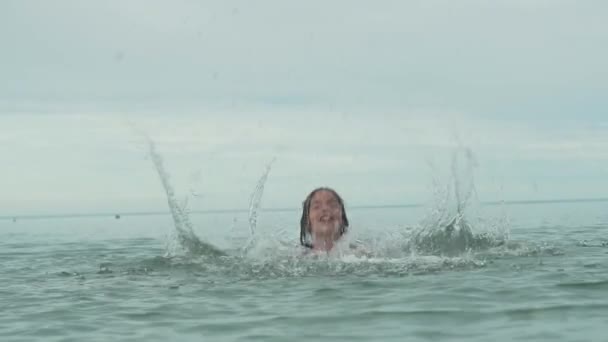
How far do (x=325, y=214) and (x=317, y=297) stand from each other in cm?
472

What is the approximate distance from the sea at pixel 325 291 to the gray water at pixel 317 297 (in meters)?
0.02

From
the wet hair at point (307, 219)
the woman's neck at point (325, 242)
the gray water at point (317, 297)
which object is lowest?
the gray water at point (317, 297)

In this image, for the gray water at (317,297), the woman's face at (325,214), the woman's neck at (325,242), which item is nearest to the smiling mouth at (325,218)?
the woman's face at (325,214)

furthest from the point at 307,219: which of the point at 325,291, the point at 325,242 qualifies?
the point at 325,291

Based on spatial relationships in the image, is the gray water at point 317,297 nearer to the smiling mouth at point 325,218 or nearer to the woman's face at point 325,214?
the woman's face at point 325,214

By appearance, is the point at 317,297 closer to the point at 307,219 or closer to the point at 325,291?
the point at 325,291

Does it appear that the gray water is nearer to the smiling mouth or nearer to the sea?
the sea

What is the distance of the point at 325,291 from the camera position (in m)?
11.1

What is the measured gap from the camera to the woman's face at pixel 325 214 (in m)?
15.3

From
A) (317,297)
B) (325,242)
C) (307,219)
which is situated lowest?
(317,297)

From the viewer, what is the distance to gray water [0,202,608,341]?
8547mm

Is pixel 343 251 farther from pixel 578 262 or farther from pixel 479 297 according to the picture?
pixel 479 297

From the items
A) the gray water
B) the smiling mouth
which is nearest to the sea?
the gray water

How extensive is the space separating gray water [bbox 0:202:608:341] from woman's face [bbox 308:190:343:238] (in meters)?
0.66
